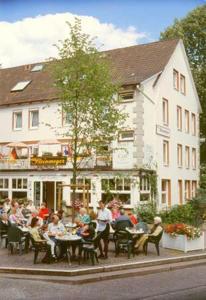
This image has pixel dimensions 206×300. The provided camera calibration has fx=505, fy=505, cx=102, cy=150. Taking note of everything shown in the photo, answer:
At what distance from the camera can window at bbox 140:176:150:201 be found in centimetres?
2467

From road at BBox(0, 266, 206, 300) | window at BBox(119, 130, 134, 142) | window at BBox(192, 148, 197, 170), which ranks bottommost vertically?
road at BBox(0, 266, 206, 300)

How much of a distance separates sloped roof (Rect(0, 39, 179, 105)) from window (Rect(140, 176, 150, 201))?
491cm

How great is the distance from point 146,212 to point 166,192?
5528 millimetres

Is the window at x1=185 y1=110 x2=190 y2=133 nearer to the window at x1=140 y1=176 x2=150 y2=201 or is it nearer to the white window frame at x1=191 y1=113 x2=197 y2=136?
the white window frame at x1=191 y1=113 x2=197 y2=136

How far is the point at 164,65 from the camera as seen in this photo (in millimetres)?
27672

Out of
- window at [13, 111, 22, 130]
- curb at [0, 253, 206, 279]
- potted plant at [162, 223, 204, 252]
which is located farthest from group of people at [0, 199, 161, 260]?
window at [13, 111, 22, 130]

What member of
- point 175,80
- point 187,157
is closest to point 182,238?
point 175,80

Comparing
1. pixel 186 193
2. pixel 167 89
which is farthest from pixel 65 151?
pixel 186 193

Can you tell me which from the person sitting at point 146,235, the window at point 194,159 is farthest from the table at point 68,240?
the window at point 194,159

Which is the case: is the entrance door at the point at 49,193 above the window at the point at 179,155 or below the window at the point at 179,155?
below

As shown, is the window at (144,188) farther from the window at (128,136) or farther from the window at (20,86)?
the window at (20,86)

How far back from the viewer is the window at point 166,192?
1095 inches

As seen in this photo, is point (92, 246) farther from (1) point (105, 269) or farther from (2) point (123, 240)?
(2) point (123, 240)

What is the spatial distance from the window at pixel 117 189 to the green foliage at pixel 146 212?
114 centimetres
